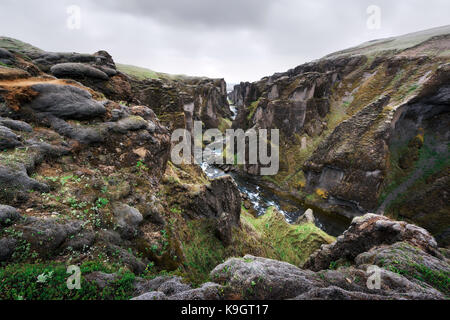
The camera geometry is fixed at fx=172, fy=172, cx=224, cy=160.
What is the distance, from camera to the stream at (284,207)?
2790 cm

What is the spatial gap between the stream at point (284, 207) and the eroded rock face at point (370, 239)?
15057mm

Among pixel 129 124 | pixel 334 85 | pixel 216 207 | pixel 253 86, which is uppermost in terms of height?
pixel 253 86

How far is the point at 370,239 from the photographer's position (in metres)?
10.9

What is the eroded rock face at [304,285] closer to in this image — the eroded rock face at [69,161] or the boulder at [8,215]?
the eroded rock face at [69,161]

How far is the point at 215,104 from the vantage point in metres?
78.8

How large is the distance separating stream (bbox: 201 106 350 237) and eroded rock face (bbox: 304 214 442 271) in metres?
15.1

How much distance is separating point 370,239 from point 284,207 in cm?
2238

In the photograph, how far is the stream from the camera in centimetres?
2790

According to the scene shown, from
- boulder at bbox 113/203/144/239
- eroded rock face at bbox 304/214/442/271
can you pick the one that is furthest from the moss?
boulder at bbox 113/203/144/239

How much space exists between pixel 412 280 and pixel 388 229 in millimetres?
4786

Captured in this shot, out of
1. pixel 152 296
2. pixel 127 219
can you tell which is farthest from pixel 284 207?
pixel 152 296

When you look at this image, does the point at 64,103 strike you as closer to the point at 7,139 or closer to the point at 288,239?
the point at 7,139

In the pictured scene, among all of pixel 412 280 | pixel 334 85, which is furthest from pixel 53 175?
pixel 334 85
